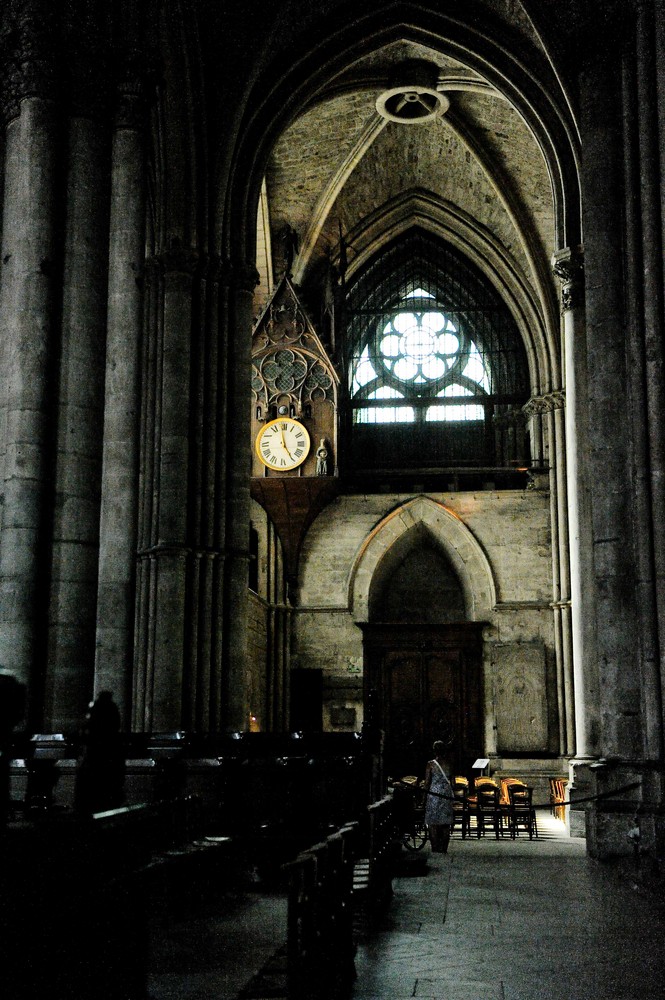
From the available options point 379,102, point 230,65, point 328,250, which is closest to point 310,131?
point 379,102

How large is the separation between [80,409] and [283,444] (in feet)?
41.8

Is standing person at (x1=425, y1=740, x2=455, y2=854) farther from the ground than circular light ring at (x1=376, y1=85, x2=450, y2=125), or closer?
closer

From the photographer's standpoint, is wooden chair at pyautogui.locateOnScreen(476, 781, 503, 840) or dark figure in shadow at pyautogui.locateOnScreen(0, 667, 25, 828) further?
wooden chair at pyautogui.locateOnScreen(476, 781, 503, 840)

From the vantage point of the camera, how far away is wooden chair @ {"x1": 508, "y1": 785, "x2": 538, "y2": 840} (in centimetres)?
1469

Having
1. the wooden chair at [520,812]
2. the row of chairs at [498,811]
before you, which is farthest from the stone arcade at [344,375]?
the row of chairs at [498,811]

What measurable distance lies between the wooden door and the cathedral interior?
0.21 feet

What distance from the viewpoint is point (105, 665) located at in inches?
447

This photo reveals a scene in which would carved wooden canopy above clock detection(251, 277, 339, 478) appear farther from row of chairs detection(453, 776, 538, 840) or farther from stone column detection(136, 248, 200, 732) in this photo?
row of chairs detection(453, 776, 538, 840)

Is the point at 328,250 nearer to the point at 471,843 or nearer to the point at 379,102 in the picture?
the point at 379,102

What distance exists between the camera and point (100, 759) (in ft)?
15.3

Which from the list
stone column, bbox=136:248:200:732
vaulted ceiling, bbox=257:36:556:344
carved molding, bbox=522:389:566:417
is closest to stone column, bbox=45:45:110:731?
stone column, bbox=136:248:200:732

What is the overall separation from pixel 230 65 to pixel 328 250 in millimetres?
9404

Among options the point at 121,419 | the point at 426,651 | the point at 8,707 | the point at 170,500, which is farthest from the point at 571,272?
the point at 8,707

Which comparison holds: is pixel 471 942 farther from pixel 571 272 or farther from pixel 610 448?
pixel 571 272
